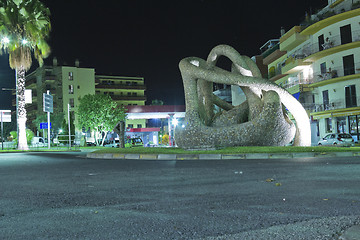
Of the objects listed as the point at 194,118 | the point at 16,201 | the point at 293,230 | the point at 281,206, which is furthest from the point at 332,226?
the point at 194,118

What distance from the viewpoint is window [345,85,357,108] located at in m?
35.0

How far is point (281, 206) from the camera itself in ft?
16.3

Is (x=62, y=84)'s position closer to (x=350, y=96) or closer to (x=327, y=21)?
(x=327, y=21)

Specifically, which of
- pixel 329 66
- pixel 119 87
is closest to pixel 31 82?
pixel 119 87

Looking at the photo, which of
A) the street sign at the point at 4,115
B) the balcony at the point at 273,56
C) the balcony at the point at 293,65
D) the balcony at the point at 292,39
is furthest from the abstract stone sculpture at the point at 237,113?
the balcony at the point at 273,56

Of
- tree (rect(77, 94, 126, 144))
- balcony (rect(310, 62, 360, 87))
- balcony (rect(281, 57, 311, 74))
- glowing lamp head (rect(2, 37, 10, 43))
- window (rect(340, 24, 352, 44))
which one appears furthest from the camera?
tree (rect(77, 94, 126, 144))

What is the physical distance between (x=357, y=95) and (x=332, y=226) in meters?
34.2

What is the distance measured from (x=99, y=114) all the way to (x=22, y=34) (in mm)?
22818

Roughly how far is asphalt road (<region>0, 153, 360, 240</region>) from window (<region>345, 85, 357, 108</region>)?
2958cm

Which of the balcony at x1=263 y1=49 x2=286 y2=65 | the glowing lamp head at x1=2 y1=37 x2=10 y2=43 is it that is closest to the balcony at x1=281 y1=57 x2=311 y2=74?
the balcony at x1=263 y1=49 x2=286 y2=65

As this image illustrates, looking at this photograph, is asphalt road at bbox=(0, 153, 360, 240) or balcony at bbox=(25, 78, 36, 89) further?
balcony at bbox=(25, 78, 36, 89)

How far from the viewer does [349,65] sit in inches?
1399

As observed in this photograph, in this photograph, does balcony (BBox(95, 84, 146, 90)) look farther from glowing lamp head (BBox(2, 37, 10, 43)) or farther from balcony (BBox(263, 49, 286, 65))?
glowing lamp head (BBox(2, 37, 10, 43))

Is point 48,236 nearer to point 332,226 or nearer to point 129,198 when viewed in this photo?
point 129,198
